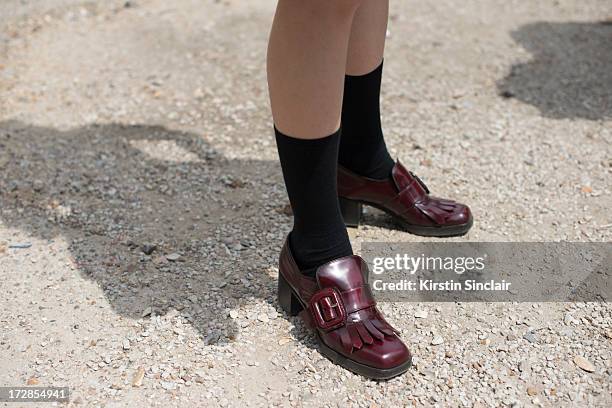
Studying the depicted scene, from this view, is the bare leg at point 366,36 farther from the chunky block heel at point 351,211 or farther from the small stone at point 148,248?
the small stone at point 148,248

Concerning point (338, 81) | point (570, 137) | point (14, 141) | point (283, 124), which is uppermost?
point (338, 81)

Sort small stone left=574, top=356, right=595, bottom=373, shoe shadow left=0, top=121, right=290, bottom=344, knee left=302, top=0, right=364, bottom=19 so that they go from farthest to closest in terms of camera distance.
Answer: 1. shoe shadow left=0, top=121, right=290, bottom=344
2. small stone left=574, top=356, right=595, bottom=373
3. knee left=302, top=0, right=364, bottom=19

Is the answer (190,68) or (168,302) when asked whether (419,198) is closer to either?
(168,302)

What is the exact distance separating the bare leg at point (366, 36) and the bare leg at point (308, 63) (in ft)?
1.24

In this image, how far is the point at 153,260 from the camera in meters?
2.21

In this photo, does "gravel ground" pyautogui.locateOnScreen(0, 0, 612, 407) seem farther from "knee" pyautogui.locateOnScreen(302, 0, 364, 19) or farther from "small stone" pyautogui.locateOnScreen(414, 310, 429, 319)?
"knee" pyautogui.locateOnScreen(302, 0, 364, 19)

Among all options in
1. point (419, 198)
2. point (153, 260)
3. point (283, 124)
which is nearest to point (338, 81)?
point (283, 124)

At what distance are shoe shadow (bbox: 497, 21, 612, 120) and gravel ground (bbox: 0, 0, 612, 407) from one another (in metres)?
0.01

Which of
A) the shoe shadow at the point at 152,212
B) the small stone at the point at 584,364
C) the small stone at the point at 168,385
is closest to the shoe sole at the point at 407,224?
the shoe shadow at the point at 152,212

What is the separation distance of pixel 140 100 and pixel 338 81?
1.68m

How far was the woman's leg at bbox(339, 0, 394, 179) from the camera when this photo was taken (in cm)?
202

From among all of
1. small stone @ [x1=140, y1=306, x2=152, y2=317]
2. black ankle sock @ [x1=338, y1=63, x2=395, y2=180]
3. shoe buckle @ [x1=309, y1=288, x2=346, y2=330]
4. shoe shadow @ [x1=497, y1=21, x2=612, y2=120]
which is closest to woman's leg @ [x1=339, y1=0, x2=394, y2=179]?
black ankle sock @ [x1=338, y1=63, x2=395, y2=180]

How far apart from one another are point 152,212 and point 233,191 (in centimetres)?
28

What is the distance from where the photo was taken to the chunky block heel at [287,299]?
1946 mm
